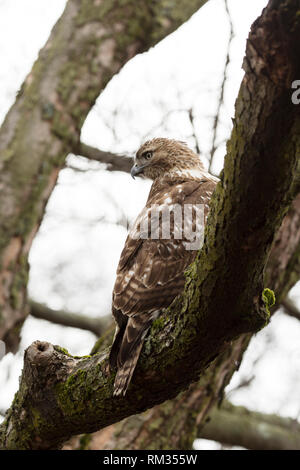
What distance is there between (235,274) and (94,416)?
4.38 feet

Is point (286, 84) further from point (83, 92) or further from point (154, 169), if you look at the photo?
point (83, 92)

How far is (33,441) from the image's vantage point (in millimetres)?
3902

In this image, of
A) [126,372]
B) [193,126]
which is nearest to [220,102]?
[193,126]

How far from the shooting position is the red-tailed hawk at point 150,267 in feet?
10.4

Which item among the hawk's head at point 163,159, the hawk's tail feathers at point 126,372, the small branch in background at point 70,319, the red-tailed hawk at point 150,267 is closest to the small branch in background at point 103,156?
the hawk's head at point 163,159

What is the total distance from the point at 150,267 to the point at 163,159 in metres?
2.15

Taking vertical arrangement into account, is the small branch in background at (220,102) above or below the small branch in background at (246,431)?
above

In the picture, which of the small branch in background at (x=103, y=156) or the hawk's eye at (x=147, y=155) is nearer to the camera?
the hawk's eye at (x=147, y=155)

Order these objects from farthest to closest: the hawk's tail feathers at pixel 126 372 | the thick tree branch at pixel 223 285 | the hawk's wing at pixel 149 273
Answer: the hawk's wing at pixel 149 273, the hawk's tail feathers at pixel 126 372, the thick tree branch at pixel 223 285

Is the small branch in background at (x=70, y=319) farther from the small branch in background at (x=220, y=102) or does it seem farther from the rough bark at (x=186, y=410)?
the small branch in background at (x=220, y=102)

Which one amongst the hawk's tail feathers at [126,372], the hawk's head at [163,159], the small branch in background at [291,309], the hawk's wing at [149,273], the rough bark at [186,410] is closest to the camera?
the hawk's tail feathers at [126,372]

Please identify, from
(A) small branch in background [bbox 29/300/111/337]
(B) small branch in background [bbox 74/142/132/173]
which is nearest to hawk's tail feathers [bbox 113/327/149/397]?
(A) small branch in background [bbox 29/300/111/337]

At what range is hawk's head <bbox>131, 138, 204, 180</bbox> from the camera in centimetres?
537

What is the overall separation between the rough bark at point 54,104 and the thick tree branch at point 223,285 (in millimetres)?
2400
